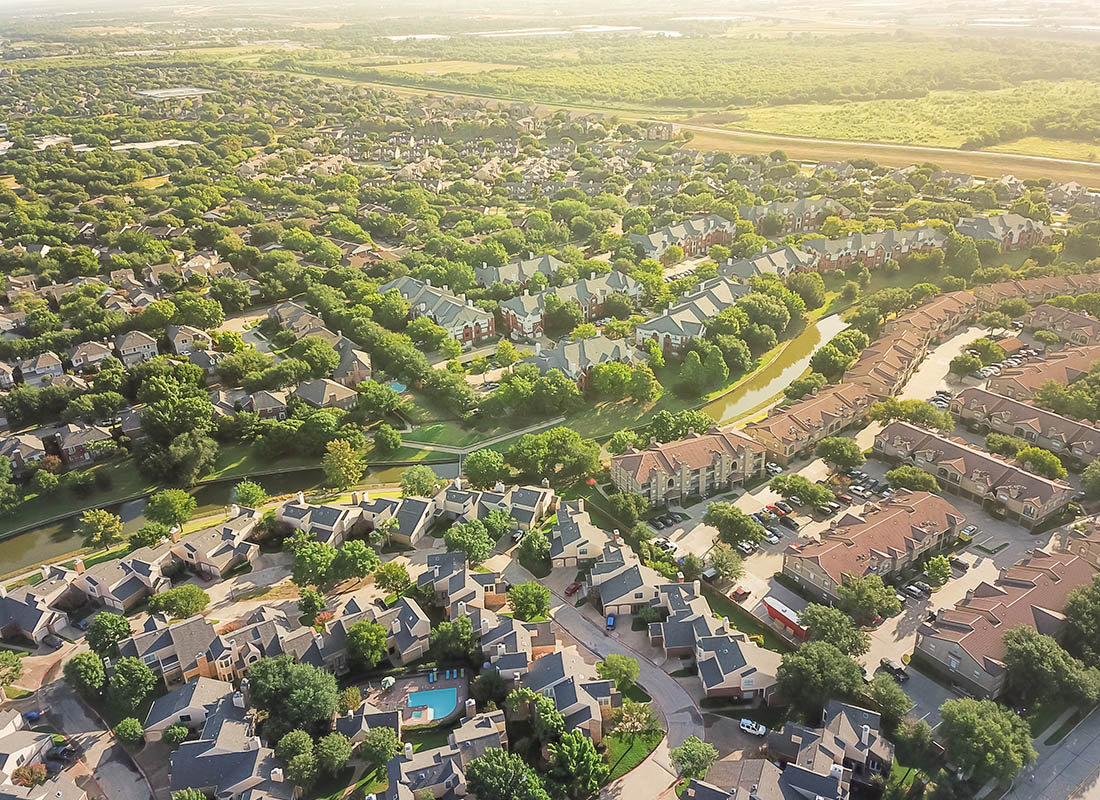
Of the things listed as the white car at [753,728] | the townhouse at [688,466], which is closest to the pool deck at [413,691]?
the white car at [753,728]

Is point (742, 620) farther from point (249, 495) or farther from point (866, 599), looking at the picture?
point (249, 495)

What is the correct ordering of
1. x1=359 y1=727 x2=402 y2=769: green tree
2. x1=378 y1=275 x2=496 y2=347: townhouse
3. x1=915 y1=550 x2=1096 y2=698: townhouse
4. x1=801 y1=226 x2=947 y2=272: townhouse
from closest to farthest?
x1=359 y1=727 x2=402 y2=769: green tree, x1=915 y1=550 x2=1096 y2=698: townhouse, x1=378 y1=275 x2=496 y2=347: townhouse, x1=801 y1=226 x2=947 y2=272: townhouse

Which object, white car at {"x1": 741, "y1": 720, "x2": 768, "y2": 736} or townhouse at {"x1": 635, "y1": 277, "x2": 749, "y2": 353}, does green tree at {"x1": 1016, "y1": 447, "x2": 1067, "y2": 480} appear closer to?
townhouse at {"x1": 635, "y1": 277, "x2": 749, "y2": 353}

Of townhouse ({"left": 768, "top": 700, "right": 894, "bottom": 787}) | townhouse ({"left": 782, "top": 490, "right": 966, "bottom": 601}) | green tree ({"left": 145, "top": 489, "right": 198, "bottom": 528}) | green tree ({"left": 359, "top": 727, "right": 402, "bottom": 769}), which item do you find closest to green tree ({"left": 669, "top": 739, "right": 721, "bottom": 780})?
townhouse ({"left": 768, "top": 700, "right": 894, "bottom": 787})

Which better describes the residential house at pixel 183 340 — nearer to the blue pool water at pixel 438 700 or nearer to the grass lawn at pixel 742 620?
the blue pool water at pixel 438 700

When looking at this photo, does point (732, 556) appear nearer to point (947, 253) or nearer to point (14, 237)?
point (947, 253)

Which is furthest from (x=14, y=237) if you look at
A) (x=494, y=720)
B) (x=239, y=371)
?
(x=494, y=720)
